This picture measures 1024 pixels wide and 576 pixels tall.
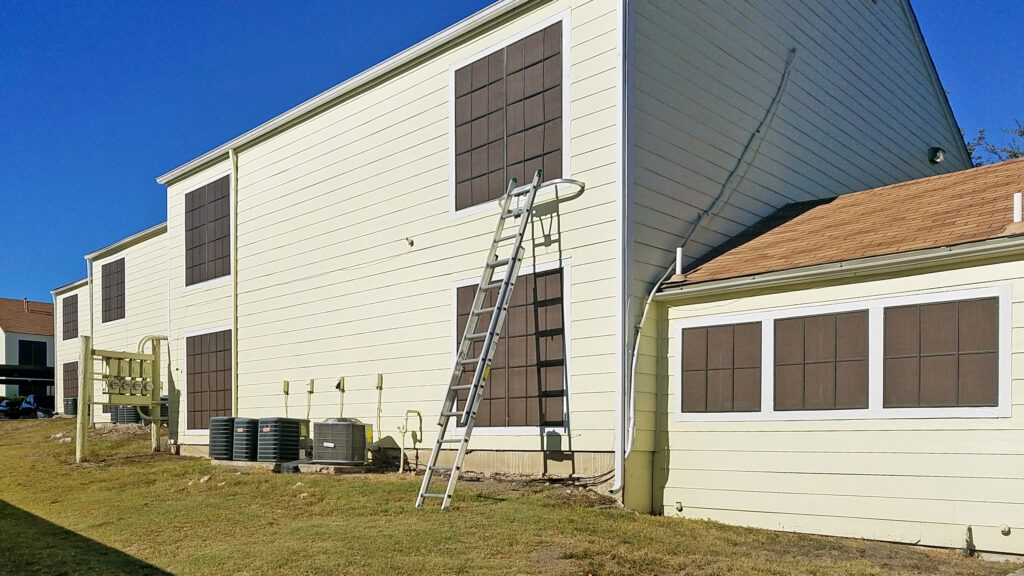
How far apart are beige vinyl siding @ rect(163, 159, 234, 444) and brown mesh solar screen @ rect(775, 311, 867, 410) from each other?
1204 centimetres

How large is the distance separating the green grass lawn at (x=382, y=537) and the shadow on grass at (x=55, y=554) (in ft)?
0.06

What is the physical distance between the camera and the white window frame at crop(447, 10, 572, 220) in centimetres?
1200

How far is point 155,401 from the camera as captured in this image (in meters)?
19.5

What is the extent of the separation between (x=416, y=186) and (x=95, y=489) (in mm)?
6708

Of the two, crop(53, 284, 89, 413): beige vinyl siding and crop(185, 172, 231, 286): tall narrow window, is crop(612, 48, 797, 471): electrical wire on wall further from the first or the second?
crop(53, 284, 89, 413): beige vinyl siding

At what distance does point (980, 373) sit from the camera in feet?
28.9

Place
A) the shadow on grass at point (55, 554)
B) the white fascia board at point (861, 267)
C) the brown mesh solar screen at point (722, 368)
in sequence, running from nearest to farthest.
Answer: the shadow on grass at point (55, 554)
the white fascia board at point (861, 267)
the brown mesh solar screen at point (722, 368)

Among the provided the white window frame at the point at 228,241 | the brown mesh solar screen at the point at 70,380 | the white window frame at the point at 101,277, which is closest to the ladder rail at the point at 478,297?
the white window frame at the point at 228,241

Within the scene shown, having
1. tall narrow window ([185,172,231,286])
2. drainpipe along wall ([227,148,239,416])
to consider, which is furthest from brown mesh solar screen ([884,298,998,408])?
tall narrow window ([185,172,231,286])

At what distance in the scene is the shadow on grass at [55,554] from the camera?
8273mm

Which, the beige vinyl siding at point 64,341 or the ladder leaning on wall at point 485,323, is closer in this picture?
the ladder leaning on wall at point 485,323

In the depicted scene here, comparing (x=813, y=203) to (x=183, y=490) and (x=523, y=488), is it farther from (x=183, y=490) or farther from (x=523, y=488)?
(x=183, y=490)

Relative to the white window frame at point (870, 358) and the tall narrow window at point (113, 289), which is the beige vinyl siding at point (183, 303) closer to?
the tall narrow window at point (113, 289)

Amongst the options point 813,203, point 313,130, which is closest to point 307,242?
point 313,130
